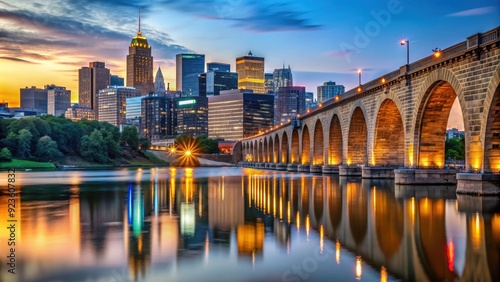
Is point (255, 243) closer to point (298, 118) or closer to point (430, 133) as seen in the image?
point (430, 133)

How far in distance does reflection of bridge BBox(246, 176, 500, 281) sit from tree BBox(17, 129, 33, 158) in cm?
10094

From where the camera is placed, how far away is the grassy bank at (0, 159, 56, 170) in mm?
111719

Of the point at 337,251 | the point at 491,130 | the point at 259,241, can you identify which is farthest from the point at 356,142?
the point at 337,251

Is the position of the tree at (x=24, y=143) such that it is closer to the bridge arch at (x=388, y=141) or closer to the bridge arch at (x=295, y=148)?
the bridge arch at (x=295, y=148)

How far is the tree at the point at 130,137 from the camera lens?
166000 mm

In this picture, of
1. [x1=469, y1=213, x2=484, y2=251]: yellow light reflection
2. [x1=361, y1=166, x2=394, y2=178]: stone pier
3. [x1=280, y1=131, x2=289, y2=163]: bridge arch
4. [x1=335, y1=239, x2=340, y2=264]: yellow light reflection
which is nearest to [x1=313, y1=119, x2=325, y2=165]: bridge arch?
[x1=361, y1=166, x2=394, y2=178]: stone pier

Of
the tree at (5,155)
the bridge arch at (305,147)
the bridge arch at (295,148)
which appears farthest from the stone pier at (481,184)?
the tree at (5,155)

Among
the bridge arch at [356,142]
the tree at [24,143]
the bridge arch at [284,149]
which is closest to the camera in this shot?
the bridge arch at [356,142]

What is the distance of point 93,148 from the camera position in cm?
13938

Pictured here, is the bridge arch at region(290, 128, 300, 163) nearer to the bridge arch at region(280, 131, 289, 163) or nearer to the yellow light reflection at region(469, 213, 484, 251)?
the bridge arch at region(280, 131, 289, 163)

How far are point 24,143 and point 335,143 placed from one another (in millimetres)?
73121

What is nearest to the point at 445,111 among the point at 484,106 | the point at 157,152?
the point at 484,106

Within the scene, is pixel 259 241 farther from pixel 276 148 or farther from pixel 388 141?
pixel 276 148

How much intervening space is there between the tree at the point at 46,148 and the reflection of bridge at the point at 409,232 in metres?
104
